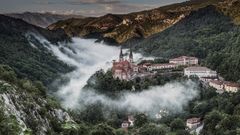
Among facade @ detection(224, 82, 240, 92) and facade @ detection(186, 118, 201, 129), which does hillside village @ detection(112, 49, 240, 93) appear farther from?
facade @ detection(186, 118, 201, 129)

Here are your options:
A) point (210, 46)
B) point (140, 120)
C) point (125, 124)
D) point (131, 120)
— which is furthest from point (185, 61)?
point (125, 124)

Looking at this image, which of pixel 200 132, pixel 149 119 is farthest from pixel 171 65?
pixel 200 132

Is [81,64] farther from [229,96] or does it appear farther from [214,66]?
[229,96]

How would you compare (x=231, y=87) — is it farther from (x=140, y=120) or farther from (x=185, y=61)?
(x=185, y=61)

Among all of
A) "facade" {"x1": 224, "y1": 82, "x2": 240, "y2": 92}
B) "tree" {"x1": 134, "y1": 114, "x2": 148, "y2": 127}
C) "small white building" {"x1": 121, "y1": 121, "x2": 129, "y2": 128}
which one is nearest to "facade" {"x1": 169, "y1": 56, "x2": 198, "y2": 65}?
"facade" {"x1": 224, "y1": 82, "x2": 240, "y2": 92}

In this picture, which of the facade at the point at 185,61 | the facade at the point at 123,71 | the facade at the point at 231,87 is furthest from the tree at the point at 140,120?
the facade at the point at 185,61

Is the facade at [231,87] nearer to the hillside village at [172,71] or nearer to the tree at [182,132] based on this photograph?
the hillside village at [172,71]
